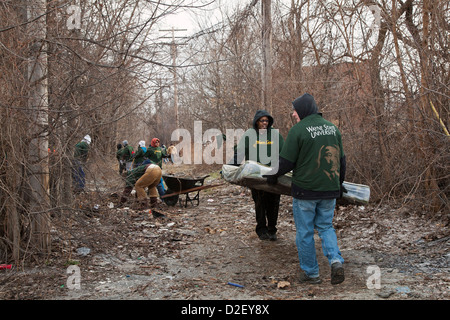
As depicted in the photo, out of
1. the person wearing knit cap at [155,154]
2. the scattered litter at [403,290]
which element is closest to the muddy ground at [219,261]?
the scattered litter at [403,290]

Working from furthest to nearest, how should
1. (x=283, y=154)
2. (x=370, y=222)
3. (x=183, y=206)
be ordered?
1. (x=183, y=206)
2. (x=370, y=222)
3. (x=283, y=154)

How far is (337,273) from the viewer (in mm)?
4176

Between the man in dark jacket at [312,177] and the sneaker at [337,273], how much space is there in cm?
2

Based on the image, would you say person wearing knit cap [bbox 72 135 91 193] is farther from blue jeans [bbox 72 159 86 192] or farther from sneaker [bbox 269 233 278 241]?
sneaker [bbox 269 233 278 241]

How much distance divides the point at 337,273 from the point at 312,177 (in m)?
1.01

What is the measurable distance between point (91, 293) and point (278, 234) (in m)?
3.51

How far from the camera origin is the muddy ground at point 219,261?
4168 millimetres

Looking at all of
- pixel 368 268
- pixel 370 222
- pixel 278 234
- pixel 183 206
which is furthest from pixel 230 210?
pixel 368 268

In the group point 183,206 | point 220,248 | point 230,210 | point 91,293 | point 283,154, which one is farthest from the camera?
point 183,206

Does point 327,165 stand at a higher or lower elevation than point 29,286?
higher

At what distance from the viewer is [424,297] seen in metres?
3.76

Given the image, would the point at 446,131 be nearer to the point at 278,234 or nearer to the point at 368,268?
the point at 368,268

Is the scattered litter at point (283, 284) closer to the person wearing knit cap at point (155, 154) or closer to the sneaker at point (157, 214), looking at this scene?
the sneaker at point (157, 214)

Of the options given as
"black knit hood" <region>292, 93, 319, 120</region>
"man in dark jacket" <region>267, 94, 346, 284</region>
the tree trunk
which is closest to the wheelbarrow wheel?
the tree trunk
